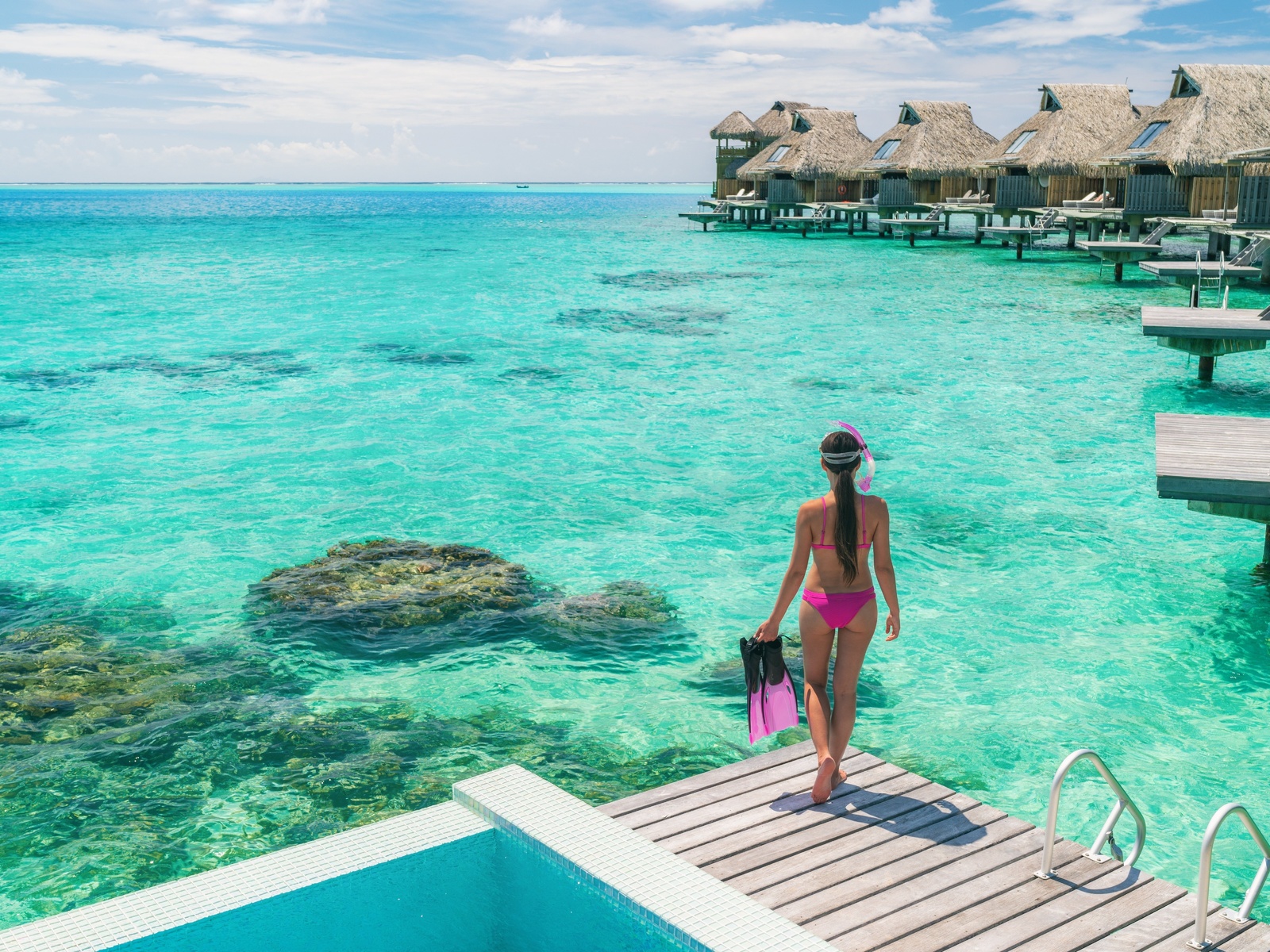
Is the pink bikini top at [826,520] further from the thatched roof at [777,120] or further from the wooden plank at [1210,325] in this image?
the thatched roof at [777,120]

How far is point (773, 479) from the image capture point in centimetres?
1452

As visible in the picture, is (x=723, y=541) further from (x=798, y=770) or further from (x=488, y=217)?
(x=488, y=217)

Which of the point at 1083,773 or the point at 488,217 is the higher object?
the point at 488,217

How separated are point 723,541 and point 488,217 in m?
113

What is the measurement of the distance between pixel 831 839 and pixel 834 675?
747mm

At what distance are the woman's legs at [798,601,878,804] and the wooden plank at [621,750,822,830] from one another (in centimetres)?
15

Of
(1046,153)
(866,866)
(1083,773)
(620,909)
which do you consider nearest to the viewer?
(620,909)

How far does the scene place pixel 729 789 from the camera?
5.05 metres

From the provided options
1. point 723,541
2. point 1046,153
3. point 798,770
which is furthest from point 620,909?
point 1046,153

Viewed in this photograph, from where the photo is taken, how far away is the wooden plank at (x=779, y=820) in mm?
4531

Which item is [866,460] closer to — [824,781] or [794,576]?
[794,576]

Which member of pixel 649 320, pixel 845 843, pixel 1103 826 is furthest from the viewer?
pixel 649 320

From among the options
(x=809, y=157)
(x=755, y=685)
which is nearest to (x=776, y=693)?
(x=755, y=685)

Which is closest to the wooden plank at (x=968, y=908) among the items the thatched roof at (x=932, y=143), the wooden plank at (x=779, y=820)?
the wooden plank at (x=779, y=820)
